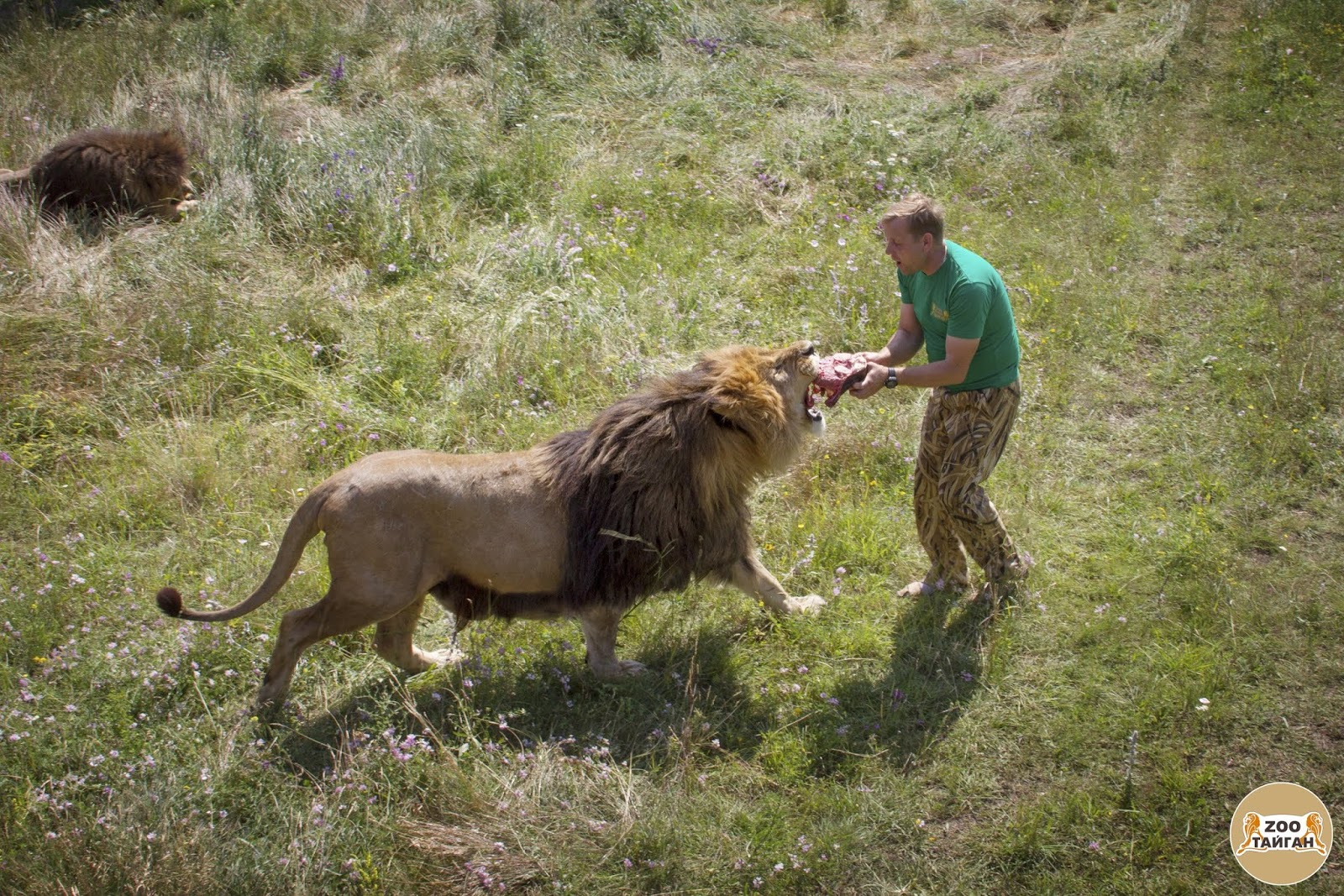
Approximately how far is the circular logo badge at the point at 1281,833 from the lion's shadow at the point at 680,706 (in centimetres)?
107

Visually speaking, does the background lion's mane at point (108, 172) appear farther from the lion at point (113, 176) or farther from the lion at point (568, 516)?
the lion at point (568, 516)

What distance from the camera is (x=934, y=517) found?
15.9 ft

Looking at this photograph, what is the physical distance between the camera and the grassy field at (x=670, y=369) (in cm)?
384

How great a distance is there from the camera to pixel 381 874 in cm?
367

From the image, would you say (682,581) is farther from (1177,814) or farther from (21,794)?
(21,794)

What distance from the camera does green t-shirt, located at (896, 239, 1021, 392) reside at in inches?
169

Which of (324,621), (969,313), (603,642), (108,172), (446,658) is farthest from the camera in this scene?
(108,172)

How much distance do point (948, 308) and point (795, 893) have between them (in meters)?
2.31

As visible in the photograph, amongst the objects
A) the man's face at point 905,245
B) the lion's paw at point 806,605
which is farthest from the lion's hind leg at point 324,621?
the man's face at point 905,245

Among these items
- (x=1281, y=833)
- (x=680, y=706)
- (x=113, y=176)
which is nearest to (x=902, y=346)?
(x=680, y=706)

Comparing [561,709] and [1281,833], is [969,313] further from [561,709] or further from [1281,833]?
[561,709]

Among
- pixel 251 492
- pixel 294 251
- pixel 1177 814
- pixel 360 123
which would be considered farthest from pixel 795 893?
pixel 360 123

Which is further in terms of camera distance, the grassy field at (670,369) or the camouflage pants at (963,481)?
the camouflage pants at (963,481)

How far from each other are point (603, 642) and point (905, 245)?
210 centimetres
